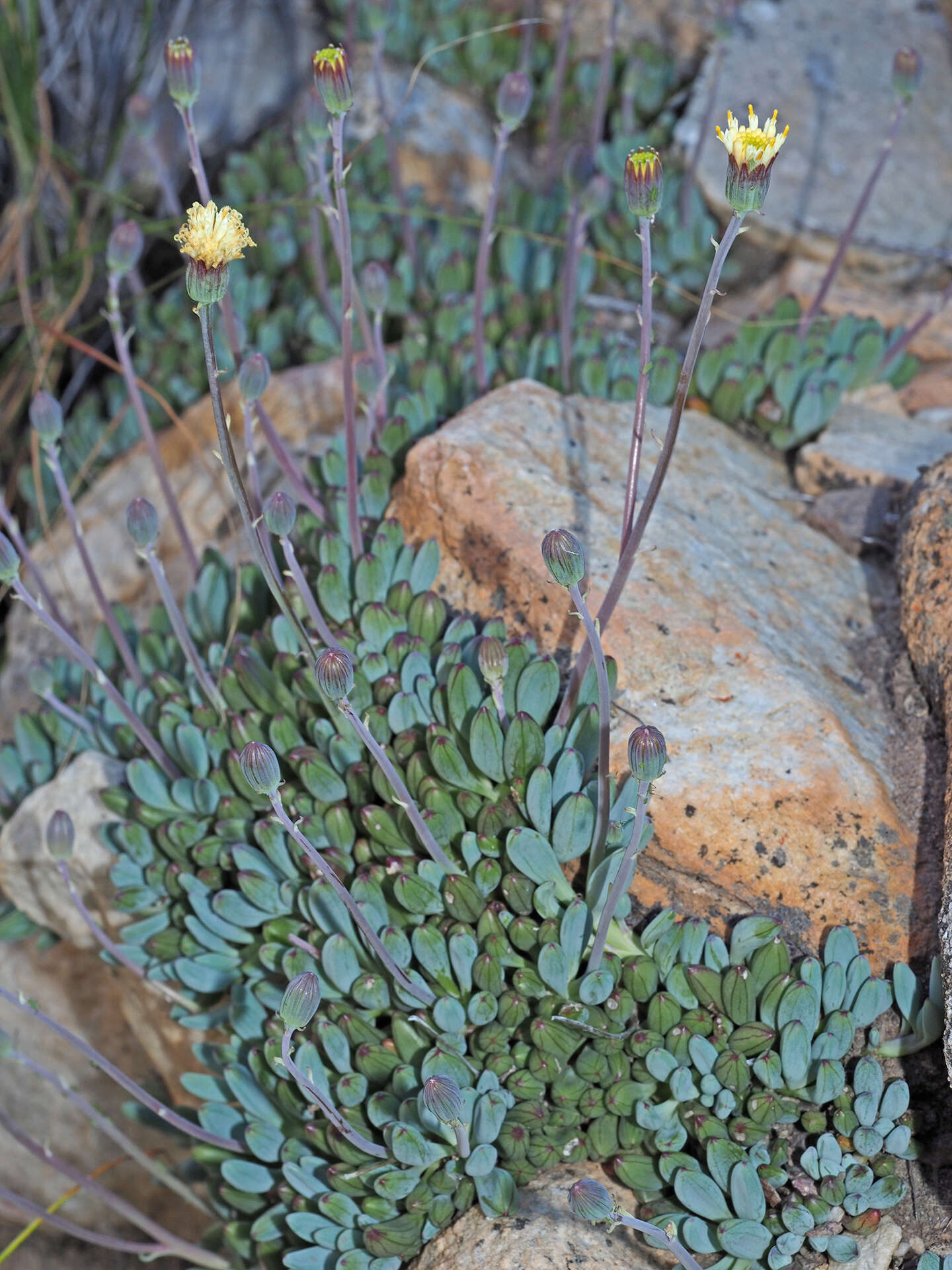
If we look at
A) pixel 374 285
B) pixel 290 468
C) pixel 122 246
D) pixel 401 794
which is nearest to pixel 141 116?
pixel 122 246

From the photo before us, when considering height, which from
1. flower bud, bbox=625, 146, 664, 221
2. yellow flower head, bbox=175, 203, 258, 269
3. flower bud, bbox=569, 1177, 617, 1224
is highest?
flower bud, bbox=625, 146, 664, 221

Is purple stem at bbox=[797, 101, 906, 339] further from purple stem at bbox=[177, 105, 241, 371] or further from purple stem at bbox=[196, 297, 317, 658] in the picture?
purple stem at bbox=[196, 297, 317, 658]

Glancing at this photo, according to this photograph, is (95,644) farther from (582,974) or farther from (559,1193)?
(559,1193)

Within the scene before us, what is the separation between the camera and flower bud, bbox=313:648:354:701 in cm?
186

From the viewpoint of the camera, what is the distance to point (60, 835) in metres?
2.29

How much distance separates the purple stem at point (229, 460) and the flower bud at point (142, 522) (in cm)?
33

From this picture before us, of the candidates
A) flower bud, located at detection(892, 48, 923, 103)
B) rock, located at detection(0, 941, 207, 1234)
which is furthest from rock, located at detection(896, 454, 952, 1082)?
rock, located at detection(0, 941, 207, 1234)

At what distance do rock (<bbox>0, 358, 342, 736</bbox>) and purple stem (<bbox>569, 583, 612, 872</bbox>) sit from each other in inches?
56.6

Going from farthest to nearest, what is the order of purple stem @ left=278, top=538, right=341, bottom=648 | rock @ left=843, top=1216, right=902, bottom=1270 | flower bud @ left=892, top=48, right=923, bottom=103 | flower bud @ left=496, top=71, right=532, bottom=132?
1. flower bud @ left=892, top=48, right=923, bottom=103
2. flower bud @ left=496, top=71, right=532, bottom=132
3. purple stem @ left=278, top=538, right=341, bottom=648
4. rock @ left=843, top=1216, right=902, bottom=1270

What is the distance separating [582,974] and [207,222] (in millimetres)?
1460

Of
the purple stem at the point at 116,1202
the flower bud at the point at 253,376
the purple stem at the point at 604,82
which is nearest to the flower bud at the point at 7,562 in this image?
the flower bud at the point at 253,376

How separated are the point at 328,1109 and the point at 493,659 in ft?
2.55

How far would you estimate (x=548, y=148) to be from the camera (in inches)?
163

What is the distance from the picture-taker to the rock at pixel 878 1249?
204 centimetres
